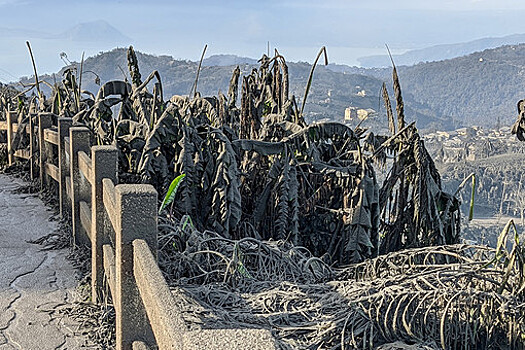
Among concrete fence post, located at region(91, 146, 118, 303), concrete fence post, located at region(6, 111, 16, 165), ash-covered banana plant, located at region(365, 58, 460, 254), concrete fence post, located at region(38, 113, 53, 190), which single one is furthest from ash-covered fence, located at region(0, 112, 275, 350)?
concrete fence post, located at region(6, 111, 16, 165)

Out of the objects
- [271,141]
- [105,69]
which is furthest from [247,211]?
[105,69]

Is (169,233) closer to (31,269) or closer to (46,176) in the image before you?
(31,269)

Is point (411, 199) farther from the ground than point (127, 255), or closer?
closer

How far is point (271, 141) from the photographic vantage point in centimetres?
623

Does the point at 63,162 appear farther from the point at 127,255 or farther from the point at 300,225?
the point at 127,255

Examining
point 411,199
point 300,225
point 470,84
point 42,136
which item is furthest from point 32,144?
point 470,84

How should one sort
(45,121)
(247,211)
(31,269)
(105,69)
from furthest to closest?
1. (105,69)
2. (45,121)
3. (247,211)
4. (31,269)

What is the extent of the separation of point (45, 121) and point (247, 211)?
2506 millimetres

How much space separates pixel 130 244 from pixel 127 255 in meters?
0.07

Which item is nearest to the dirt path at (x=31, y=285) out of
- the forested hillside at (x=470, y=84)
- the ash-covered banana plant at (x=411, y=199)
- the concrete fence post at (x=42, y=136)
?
the concrete fence post at (x=42, y=136)

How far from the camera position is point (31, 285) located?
4.31m

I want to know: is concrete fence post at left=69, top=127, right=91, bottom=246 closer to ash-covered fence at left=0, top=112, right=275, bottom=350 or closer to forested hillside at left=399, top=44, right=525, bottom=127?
ash-covered fence at left=0, top=112, right=275, bottom=350

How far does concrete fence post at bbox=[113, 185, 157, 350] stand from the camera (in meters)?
2.71

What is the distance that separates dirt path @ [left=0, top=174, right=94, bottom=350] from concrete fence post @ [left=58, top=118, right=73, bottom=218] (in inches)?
8.6
